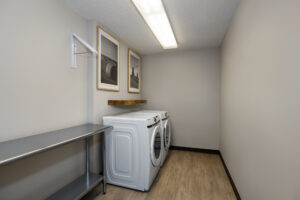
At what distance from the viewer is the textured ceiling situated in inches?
62.0

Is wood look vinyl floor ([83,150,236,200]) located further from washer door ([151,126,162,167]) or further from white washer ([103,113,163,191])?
washer door ([151,126,162,167])

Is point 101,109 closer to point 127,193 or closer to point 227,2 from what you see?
point 127,193

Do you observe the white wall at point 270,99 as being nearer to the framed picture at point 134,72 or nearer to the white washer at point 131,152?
the white washer at point 131,152

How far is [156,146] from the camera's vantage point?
6.44 ft

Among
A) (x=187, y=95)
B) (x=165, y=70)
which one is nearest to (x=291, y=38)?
(x=187, y=95)

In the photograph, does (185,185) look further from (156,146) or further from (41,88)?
(41,88)

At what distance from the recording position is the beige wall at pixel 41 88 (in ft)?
3.66

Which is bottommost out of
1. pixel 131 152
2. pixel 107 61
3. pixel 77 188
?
pixel 77 188

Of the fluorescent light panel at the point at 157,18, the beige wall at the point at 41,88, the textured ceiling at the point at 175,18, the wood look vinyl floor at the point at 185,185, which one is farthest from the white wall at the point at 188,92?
the beige wall at the point at 41,88

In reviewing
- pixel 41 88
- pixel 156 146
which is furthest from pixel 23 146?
pixel 156 146

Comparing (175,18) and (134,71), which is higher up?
(175,18)

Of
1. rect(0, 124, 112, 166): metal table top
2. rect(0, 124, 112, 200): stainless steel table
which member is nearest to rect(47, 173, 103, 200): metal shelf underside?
rect(0, 124, 112, 200): stainless steel table

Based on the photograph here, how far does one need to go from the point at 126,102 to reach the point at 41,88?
1191mm

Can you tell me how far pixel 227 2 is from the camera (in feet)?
5.02
